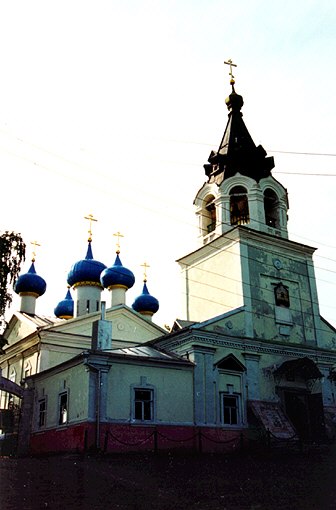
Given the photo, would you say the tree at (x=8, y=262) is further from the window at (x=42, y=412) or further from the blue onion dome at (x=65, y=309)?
the blue onion dome at (x=65, y=309)

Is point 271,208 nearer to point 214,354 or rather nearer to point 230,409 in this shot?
point 214,354

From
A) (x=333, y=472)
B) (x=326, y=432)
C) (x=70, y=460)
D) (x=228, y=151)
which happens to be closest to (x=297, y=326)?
(x=326, y=432)

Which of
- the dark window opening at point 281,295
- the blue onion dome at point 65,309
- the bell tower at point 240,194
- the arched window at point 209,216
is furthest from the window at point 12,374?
the dark window opening at point 281,295

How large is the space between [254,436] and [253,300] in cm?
537

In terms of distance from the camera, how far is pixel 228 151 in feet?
85.1

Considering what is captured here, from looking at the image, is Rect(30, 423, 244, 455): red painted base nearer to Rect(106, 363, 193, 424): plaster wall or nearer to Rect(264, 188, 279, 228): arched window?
Rect(106, 363, 193, 424): plaster wall

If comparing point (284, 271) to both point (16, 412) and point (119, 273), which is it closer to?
point (119, 273)

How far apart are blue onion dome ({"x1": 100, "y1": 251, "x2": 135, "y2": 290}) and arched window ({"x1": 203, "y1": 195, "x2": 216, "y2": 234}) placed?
7851mm

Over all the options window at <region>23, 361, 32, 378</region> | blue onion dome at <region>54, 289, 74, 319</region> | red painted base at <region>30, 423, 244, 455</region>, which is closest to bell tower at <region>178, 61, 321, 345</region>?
red painted base at <region>30, 423, 244, 455</region>

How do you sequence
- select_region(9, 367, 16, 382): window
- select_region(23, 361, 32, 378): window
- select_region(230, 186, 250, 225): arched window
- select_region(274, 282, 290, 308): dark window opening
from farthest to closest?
1. select_region(9, 367, 16, 382): window
2. select_region(23, 361, 32, 378): window
3. select_region(230, 186, 250, 225): arched window
4. select_region(274, 282, 290, 308): dark window opening

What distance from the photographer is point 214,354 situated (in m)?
20.6

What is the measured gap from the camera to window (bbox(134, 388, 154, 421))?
18.5 meters

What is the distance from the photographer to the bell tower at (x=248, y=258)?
22.9 meters

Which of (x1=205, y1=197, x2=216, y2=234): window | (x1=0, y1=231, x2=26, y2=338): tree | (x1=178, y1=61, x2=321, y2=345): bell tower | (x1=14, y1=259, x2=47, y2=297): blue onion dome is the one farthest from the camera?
(x1=14, y1=259, x2=47, y2=297): blue onion dome
